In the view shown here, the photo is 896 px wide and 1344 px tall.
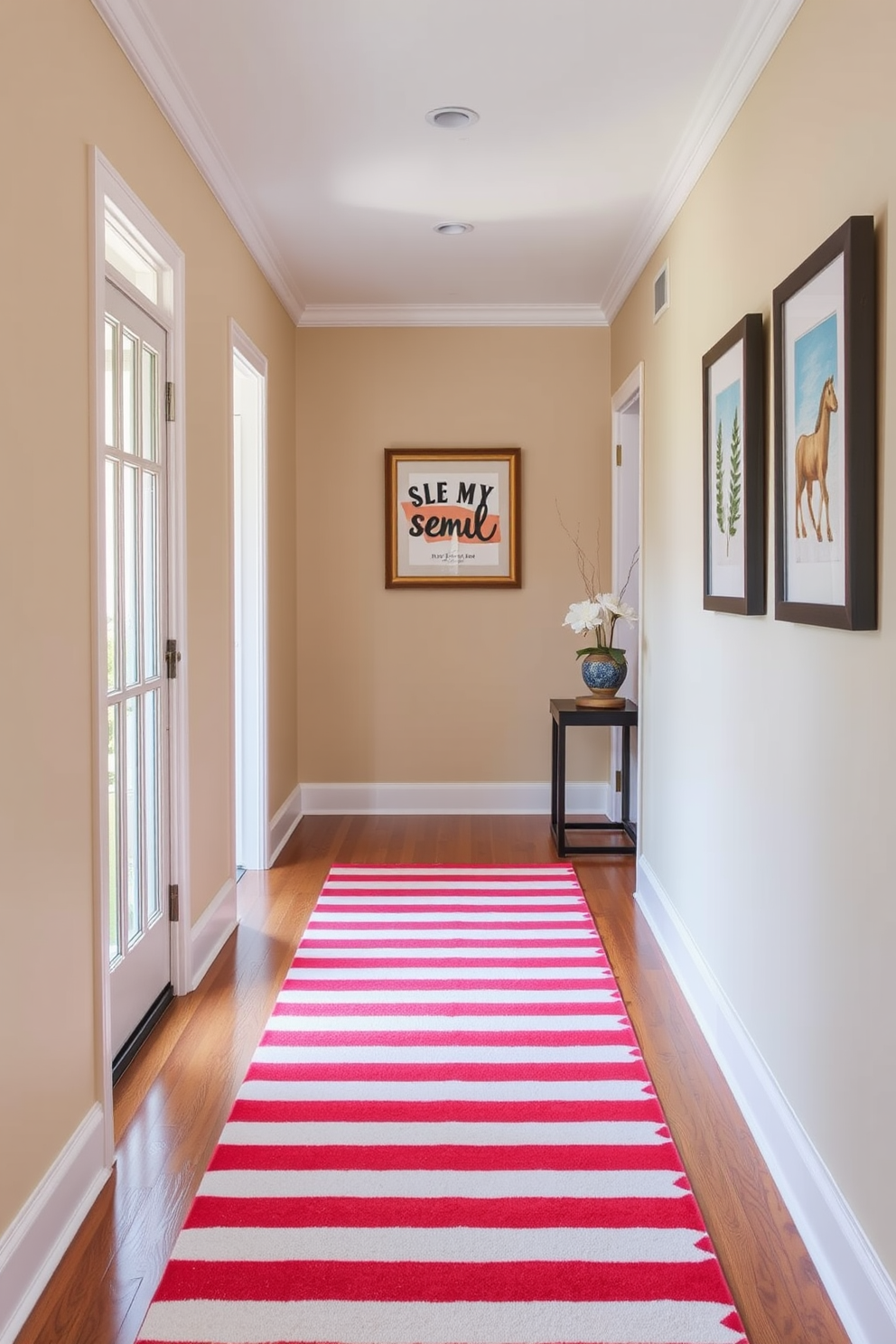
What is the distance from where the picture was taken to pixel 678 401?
11.7ft

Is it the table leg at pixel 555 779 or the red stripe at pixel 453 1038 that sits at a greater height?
the table leg at pixel 555 779

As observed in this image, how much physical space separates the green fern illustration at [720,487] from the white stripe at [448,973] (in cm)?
146

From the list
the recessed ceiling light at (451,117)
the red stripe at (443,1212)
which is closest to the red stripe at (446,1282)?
the red stripe at (443,1212)

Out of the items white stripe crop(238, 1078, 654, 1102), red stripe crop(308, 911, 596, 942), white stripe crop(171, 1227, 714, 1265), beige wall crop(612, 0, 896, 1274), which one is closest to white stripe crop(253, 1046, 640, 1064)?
white stripe crop(238, 1078, 654, 1102)

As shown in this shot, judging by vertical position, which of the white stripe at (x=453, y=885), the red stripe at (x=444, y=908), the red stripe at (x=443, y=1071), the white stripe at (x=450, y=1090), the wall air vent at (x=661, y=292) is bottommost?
the white stripe at (x=450, y=1090)

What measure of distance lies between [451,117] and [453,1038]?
2.64 m

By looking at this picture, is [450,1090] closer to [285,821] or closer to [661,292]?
[285,821]

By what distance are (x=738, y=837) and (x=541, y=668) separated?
281 centimetres

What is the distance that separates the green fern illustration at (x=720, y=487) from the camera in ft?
9.37

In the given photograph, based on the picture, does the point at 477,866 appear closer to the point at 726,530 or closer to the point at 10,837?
the point at 726,530

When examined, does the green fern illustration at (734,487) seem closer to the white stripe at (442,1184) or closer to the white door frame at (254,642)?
the white stripe at (442,1184)

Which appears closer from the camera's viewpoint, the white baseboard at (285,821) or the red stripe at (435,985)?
the red stripe at (435,985)

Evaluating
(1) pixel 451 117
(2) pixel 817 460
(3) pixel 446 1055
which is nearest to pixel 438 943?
(3) pixel 446 1055

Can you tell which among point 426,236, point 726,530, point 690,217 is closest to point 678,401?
point 690,217
